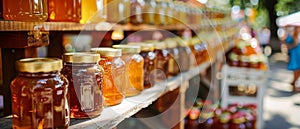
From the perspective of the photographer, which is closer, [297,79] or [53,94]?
[53,94]

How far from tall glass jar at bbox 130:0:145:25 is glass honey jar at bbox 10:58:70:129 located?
1182 millimetres

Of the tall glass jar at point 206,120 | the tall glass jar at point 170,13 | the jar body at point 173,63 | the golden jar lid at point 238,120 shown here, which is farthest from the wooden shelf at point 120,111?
the golden jar lid at point 238,120

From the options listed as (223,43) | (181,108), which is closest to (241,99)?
(223,43)

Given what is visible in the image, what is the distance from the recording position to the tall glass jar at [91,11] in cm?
126

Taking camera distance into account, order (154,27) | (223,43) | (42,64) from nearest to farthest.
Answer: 1. (42,64)
2. (154,27)
3. (223,43)

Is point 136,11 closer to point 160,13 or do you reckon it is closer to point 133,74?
point 160,13

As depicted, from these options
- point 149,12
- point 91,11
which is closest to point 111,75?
point 91,11

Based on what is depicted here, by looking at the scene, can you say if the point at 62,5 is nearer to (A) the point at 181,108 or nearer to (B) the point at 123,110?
(B) the point at 123,110

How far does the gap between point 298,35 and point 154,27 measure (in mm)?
3897

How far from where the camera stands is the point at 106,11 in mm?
1430

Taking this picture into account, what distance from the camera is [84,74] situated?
3.02ft

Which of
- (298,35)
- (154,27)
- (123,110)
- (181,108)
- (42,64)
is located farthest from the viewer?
(298,35)

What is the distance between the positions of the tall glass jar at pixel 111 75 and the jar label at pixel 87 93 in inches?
4.7

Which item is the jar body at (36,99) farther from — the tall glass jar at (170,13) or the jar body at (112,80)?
the tall glass jar at (170,13)
